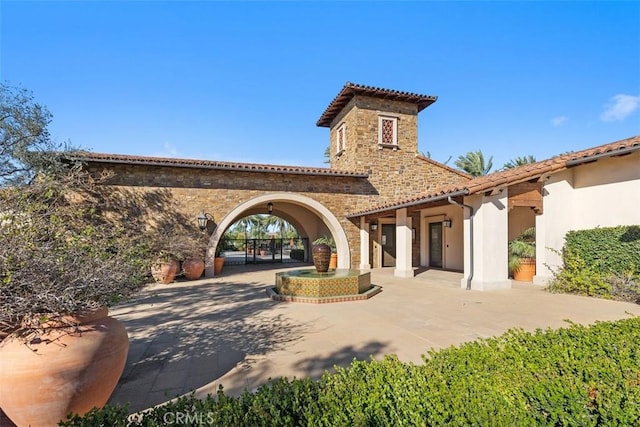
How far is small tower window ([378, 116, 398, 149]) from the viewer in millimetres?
15430

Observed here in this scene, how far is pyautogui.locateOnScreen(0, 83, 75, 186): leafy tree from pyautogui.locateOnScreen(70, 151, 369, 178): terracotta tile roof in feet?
2.35

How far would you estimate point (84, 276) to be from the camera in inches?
100

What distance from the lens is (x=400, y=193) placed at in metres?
15.8

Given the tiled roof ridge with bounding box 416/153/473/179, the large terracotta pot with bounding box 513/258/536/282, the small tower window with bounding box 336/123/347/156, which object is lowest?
the large terracotta pot with bounding box 513/258/536/282

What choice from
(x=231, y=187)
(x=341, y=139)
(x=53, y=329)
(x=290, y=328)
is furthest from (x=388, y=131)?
(x=53, y=329)

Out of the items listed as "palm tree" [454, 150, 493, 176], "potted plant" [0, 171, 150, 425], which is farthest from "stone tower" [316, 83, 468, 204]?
"potted plant" [0, 171, 150, 425]

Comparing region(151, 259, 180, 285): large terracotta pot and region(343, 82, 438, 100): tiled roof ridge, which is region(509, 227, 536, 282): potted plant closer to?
region(343, 82, 438, 100): tiled roof ridge

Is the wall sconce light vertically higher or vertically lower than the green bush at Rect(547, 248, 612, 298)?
higher

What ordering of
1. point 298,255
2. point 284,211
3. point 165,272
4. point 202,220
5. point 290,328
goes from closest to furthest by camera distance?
point 290,328, point 165,272, point 202,220, point 284,211, point 298,255

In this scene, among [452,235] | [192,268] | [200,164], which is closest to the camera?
[192,268]

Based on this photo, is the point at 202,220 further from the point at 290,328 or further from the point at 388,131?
the point at 388,131

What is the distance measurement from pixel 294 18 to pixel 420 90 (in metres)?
9.84

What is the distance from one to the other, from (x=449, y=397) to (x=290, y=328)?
12.7 feet

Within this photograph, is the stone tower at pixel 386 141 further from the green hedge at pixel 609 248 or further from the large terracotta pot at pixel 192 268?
the large terracotta pot at pixel 192 268
